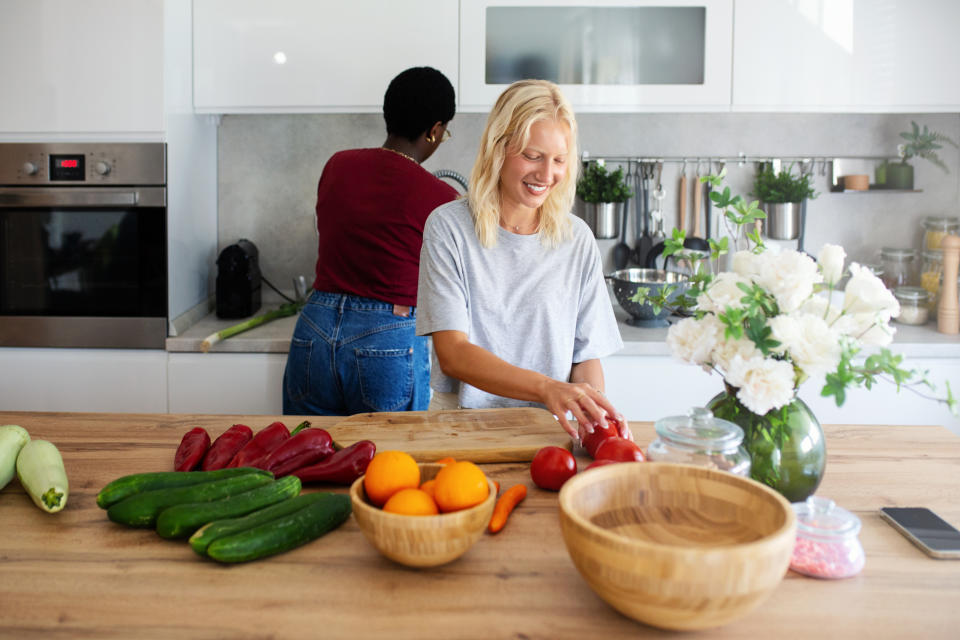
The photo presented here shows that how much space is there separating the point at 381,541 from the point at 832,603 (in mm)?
527

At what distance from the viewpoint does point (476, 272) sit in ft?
5.80

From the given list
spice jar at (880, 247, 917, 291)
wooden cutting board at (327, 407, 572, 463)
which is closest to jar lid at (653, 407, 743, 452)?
wooden cutting board at (327, 407, 572, 463)

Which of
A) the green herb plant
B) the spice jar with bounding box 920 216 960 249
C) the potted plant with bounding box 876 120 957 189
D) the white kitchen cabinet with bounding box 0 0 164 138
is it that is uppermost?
the white kitchen cabinet with bounding box 0 0 164 138

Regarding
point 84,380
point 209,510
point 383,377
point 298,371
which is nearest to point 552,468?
point 209,510

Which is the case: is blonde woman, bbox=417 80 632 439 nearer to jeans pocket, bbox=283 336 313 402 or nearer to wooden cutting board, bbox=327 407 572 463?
wooden cutting board, bbox=327 407 572 463

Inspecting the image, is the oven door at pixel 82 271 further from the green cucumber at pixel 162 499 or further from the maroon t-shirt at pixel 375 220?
the green cucumber at pixel 162 499

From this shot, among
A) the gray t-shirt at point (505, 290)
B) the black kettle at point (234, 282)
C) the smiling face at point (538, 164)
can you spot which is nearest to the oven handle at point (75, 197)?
the black kettle at point (234, 282)

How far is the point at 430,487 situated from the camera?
41.5 inches

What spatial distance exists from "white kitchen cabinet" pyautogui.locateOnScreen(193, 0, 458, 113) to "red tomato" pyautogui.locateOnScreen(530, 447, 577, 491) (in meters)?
1.85

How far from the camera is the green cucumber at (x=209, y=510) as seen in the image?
1076 mm

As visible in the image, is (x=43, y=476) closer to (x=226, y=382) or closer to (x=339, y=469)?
(x=339, y=469)

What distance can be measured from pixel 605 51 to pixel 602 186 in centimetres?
53

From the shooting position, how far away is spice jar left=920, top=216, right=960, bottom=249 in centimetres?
314

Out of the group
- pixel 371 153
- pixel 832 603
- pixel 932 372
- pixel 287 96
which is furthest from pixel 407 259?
pixel 932 372
